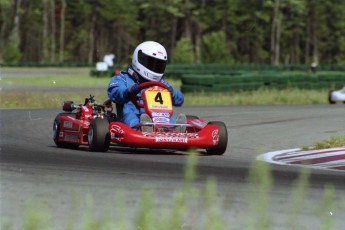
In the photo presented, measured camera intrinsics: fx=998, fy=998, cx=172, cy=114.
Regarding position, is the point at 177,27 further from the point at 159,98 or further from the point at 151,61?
the point at 159,98

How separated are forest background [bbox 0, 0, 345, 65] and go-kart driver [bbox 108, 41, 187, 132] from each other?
8251cm

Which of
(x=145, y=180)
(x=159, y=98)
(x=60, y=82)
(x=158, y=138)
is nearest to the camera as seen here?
(x=145, y=180)

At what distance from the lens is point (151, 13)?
102m

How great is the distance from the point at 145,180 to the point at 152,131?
3293 mm

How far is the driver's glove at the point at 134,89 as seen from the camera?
1179 centimetres

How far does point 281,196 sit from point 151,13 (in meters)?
95.4

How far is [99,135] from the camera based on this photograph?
11531mm

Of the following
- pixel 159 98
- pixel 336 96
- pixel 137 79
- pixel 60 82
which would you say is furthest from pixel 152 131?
pixel 60 82

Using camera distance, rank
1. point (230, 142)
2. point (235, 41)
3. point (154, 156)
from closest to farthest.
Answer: point (154, 156), point (230, 142), point (235, 41)

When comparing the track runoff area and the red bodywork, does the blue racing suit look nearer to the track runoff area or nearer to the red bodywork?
the red bodywork

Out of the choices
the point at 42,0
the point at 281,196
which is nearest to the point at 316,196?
the point at 281,196

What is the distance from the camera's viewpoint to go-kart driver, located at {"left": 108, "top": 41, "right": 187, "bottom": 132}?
39.1 ft

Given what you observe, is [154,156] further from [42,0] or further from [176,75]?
[42,0]

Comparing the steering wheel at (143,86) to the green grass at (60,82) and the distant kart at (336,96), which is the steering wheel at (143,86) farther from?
the green grass at (60,82)
